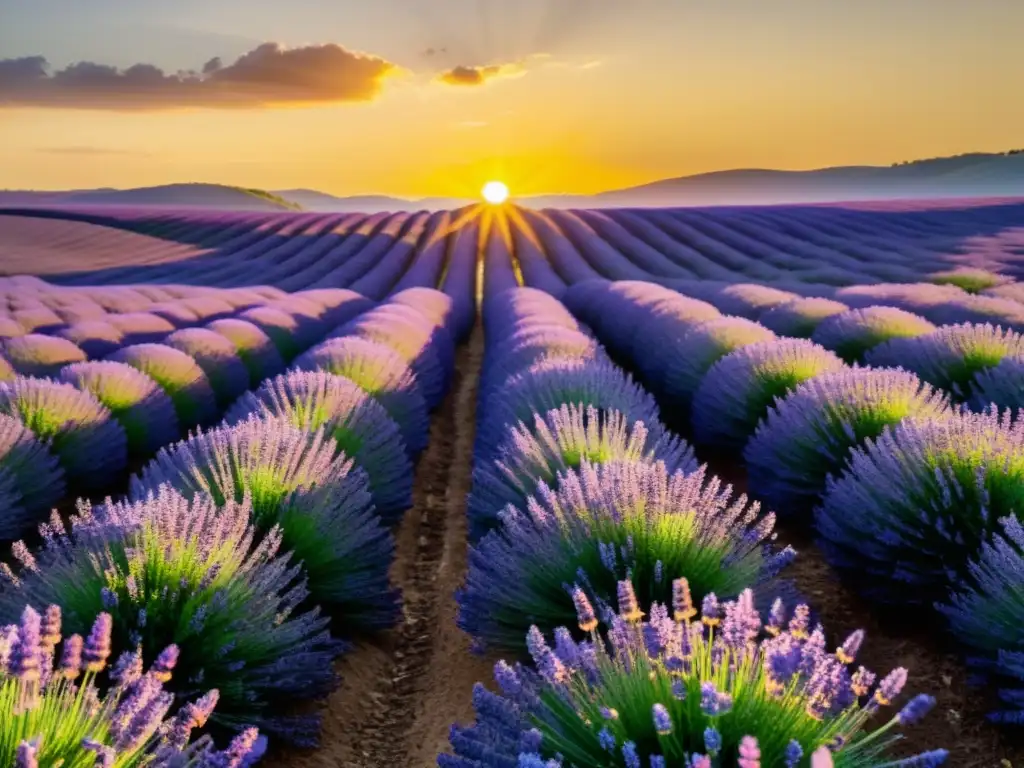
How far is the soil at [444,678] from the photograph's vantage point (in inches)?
109

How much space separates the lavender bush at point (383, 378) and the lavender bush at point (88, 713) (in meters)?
3.74

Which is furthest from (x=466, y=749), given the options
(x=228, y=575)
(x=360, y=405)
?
(x=360, y=405)

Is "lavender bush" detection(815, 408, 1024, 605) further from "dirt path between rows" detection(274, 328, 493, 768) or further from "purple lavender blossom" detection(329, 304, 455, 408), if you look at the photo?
"purple lavender blossom" detection(329, 304, 455, 408)

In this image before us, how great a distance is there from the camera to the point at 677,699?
1.72m

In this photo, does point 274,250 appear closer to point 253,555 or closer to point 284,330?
point 284,330

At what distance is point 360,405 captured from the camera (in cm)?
475

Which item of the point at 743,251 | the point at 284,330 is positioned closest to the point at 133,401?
the point at 284,330

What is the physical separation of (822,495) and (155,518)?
9.24 ft

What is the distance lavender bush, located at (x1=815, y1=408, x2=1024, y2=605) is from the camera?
10.3 ft

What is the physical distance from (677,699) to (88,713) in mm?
1229

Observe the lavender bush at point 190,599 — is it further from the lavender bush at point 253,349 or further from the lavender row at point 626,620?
the lavender bush at point 253,349

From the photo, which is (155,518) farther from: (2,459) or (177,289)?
(177,289)

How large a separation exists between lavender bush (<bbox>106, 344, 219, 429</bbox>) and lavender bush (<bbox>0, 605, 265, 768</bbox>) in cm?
543

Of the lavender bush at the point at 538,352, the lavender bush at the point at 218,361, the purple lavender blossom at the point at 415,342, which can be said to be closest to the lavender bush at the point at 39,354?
the lavender bush at the point at 218,361
